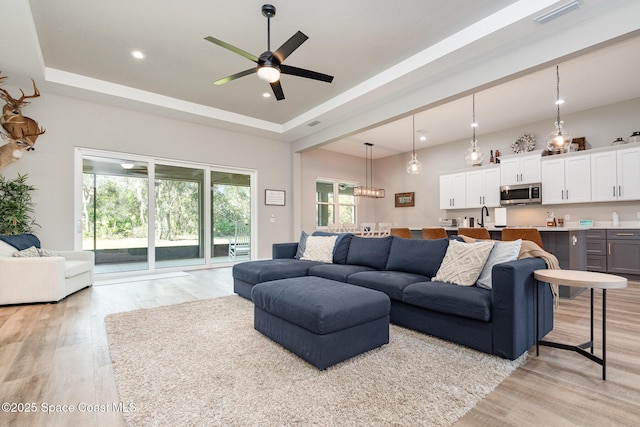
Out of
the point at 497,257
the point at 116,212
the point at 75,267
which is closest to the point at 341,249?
the point at 497,257

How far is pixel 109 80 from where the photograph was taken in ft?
15.4

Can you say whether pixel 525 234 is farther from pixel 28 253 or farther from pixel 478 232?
pixel 28 253

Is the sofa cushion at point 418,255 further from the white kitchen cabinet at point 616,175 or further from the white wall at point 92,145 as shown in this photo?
the white kitchen cabinet at point 616,175

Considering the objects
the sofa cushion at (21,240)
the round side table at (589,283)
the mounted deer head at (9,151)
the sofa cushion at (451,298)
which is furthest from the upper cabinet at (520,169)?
the mounted deer head at (9,151)

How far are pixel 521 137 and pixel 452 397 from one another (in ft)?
22.6

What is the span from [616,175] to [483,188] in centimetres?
232

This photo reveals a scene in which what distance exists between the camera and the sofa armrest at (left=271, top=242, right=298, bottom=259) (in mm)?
4607

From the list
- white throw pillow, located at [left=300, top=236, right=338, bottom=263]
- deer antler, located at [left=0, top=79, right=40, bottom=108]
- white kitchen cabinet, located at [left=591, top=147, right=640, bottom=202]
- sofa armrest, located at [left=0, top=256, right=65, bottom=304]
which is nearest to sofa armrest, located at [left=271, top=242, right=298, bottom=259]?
white throw pillow, located at [left=300, top=236, right=338, bottom=263]

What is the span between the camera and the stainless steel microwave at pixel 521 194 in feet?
20.4

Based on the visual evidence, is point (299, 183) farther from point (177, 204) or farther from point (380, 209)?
point (380, 209)

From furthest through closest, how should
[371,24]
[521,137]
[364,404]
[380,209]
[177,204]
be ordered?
[380,209]
[521,137]
[177,204]
[371,24]
[364,404]

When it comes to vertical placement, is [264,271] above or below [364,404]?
above

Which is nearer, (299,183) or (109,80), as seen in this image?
(109,80)

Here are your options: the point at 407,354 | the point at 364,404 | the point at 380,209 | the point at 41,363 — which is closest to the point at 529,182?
the point at 380,209
